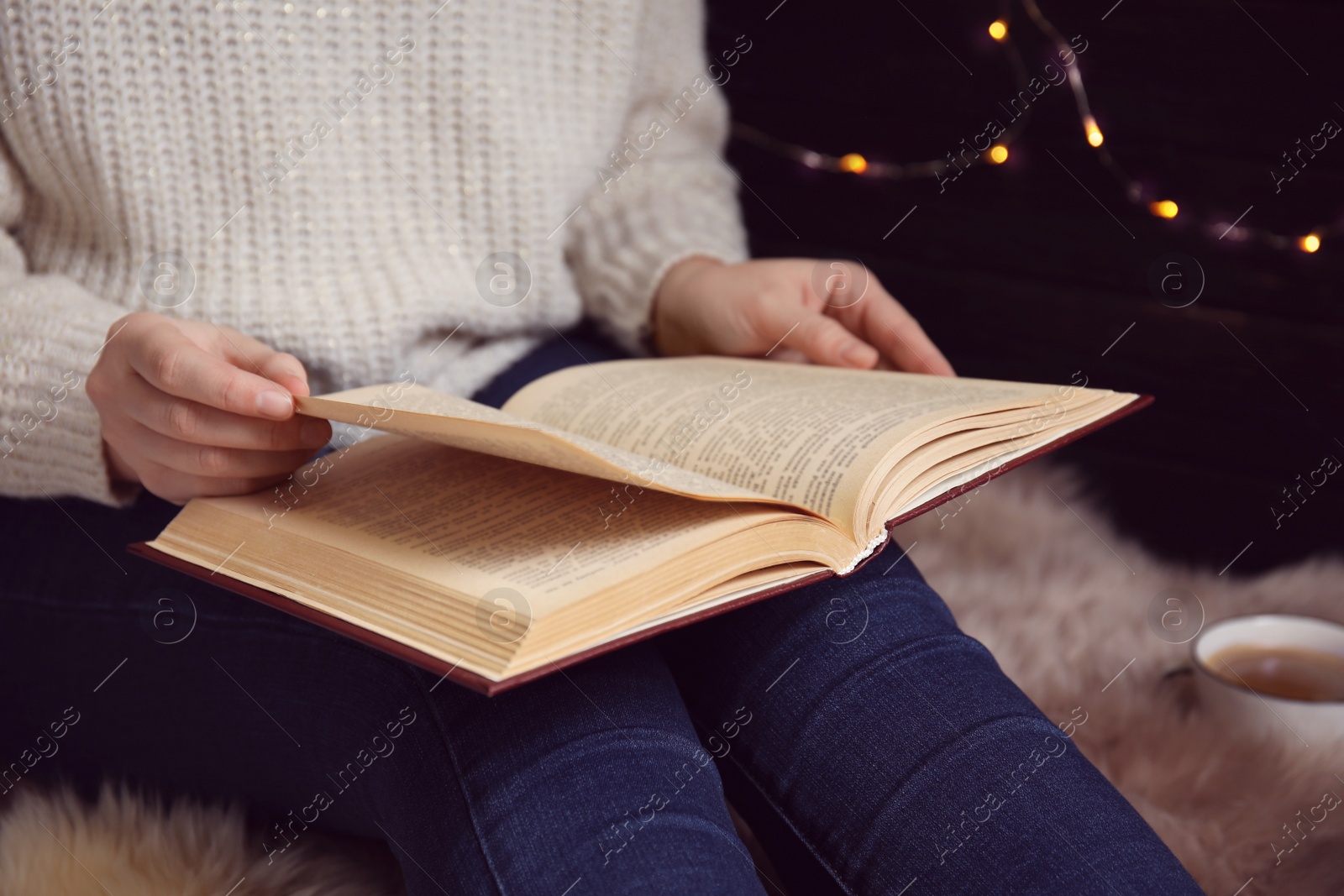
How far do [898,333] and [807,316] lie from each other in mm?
72

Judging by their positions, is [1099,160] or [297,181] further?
[1099,160]

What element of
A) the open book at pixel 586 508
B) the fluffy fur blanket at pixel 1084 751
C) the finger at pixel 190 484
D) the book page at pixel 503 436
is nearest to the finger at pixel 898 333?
the open book at pixel 586 508

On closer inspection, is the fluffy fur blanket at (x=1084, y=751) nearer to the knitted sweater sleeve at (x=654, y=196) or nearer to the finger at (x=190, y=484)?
the finger at (x=190, y=484)

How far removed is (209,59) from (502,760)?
1.67 feet

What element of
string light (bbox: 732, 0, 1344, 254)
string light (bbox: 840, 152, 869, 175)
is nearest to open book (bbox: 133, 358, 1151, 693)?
string light (bbox: 732, 0, 1344, 254)

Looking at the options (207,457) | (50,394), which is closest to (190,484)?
(207,457)

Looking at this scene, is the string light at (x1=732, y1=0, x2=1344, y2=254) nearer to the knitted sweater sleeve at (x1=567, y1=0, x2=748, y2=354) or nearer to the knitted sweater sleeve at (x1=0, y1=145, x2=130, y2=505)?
the knitted sweater sleeve at (x1=567, y1=0, x2=748, y2=354)

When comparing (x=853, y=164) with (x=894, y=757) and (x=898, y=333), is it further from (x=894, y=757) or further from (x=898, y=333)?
(x=894, y=757)

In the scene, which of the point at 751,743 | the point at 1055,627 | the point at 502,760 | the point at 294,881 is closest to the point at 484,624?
the point at 502,760

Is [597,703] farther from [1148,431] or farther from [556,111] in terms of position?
[1148,431]

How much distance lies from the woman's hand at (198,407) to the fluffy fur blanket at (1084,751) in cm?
23

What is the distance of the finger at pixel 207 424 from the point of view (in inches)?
19.4

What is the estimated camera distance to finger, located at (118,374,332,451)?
49cm

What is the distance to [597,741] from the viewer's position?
47 centimetres
